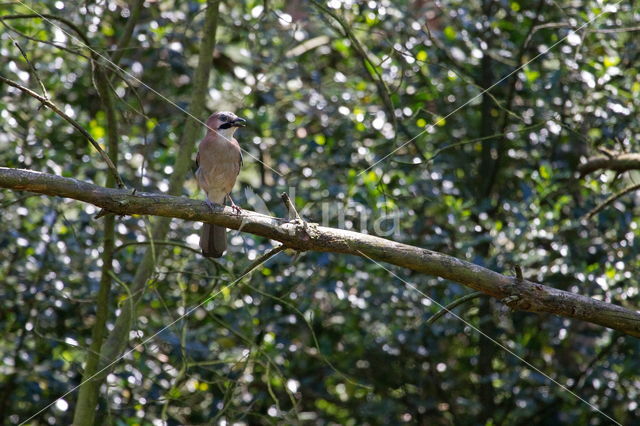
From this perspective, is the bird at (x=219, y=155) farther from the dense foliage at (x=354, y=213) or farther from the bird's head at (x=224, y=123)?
the dense foliage at (x=354, y=213)

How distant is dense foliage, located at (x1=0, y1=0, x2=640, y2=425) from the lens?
17.4 ft

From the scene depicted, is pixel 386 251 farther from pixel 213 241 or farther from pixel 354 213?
pixel 354 213

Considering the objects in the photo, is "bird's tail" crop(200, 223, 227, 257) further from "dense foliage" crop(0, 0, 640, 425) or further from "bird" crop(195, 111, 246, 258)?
"bird" crop(195, 111, 246, 258)

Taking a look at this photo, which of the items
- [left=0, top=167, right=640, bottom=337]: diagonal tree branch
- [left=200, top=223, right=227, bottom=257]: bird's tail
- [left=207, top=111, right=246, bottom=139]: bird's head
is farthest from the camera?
[left=207, top=111, right=246, bottom=139]: bird's head

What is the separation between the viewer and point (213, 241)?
15.2 ft

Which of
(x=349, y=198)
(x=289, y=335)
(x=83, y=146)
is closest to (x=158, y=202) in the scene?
(x=349, y=198)

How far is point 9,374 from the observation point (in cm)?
536

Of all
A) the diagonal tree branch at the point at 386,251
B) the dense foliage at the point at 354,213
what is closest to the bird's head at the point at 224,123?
the dense foliage at the point at 354,213

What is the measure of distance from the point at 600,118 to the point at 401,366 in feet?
7.89

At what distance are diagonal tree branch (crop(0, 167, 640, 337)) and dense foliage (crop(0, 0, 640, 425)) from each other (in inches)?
69.7

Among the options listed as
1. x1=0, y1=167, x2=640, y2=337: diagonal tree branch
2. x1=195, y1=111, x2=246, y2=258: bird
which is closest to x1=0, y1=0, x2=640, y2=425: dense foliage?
x1=195, y1=111, x2=246, y2=258: bird

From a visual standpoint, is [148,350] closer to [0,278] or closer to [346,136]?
[0,278]

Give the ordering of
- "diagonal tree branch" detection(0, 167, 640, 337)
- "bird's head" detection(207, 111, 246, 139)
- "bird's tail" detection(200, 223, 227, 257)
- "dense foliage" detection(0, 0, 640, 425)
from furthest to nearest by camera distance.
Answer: "dense foliage" detection(0, 0, 640, 425)
"bird's head" detection(207, 111, 246, 139)
"bird's tail" detection(200, 223, 227, 257)
"diagonal tree branch" detection(0, 167, 640, 337)

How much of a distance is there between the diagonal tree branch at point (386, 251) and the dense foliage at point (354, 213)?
5.81ft
